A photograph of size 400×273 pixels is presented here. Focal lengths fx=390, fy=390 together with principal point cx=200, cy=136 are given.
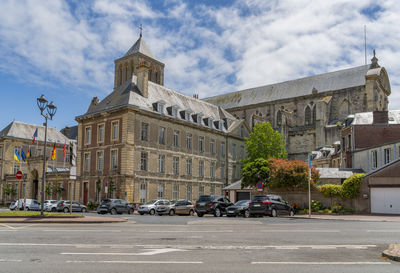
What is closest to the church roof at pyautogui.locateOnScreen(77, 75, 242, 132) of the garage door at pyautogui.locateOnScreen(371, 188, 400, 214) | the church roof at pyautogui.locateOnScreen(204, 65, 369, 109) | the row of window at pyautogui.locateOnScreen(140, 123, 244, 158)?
the row of window at pyautogui.locateOnScreen(140, 123, 244, 158)

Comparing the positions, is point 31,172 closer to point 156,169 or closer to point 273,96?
point 156,169

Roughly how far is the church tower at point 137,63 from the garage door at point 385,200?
179 ft

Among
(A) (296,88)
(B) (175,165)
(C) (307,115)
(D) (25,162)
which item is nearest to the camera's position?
(B) (175,165)

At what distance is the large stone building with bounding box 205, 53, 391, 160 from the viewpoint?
189 feet

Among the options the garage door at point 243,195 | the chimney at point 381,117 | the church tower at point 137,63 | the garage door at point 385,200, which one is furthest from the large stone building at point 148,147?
the church tower at point 137,63

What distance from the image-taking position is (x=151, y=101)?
144ft

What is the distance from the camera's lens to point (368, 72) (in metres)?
57.8

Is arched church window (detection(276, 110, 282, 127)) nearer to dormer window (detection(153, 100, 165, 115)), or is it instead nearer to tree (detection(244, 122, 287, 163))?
tree (detection(244, 122, 287, 163))

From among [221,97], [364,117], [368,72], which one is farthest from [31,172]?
[368,72]

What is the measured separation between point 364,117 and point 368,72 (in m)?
20.6

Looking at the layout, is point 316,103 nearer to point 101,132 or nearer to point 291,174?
point 291,174

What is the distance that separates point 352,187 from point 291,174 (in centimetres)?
472

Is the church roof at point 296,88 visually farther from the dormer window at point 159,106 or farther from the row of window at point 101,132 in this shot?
the row of window at point 101,132


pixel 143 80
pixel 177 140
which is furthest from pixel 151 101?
pixel 177 140
